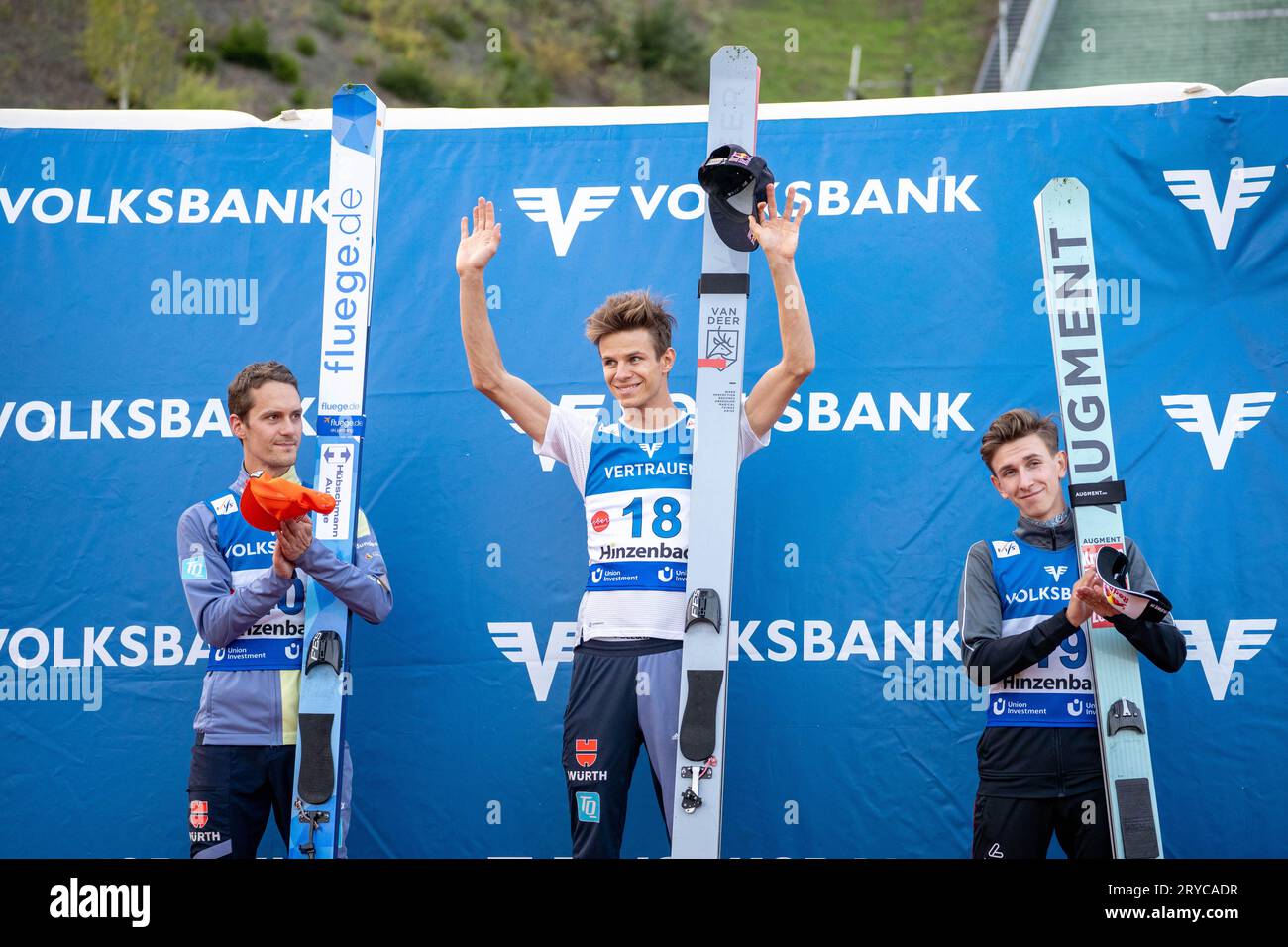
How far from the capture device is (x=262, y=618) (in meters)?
3.48

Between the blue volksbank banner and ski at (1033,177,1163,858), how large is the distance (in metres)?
0.70

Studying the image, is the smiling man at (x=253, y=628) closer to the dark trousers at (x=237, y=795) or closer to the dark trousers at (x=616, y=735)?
the dark trousers at (x=237, y=795)

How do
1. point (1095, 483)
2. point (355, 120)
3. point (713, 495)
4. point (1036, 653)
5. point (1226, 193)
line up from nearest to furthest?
point (1036, 653), point (713, 495), point (1095, 483), point (355, 120), point (1226, 193)

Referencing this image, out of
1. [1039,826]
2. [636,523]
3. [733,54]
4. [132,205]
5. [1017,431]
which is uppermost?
[132,205]

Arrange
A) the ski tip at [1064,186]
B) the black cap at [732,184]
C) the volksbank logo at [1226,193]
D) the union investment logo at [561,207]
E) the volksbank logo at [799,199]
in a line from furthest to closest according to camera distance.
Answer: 1. the union investment logo at [561,207]
2. the volksbank logo at [799,199]
3. the volksbank logo at [1226,193]
4. the ski tip at [1064,186]
5. the black cap at [732,184]

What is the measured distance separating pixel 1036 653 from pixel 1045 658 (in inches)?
8.7

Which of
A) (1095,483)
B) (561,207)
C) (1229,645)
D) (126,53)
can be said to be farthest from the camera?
(126,53)

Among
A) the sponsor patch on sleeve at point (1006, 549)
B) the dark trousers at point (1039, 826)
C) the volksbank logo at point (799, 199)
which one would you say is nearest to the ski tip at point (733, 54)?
the volksbank logo at point (799, 199)

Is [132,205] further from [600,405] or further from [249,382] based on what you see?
[600,405]

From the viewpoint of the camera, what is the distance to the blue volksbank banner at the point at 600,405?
13.0ft

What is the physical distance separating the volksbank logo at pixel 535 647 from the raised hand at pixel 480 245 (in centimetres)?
133

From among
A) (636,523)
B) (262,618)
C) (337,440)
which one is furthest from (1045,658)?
(262,618)

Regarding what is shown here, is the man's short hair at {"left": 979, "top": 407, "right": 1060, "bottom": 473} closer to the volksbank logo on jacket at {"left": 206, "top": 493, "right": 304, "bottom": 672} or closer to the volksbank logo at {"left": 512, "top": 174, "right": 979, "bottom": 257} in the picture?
the volksbank logo at {"left": 512, "top": 174, "right": 979, "bottom": 257}

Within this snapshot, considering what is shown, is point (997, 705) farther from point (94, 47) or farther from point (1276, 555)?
point (94, 47)
